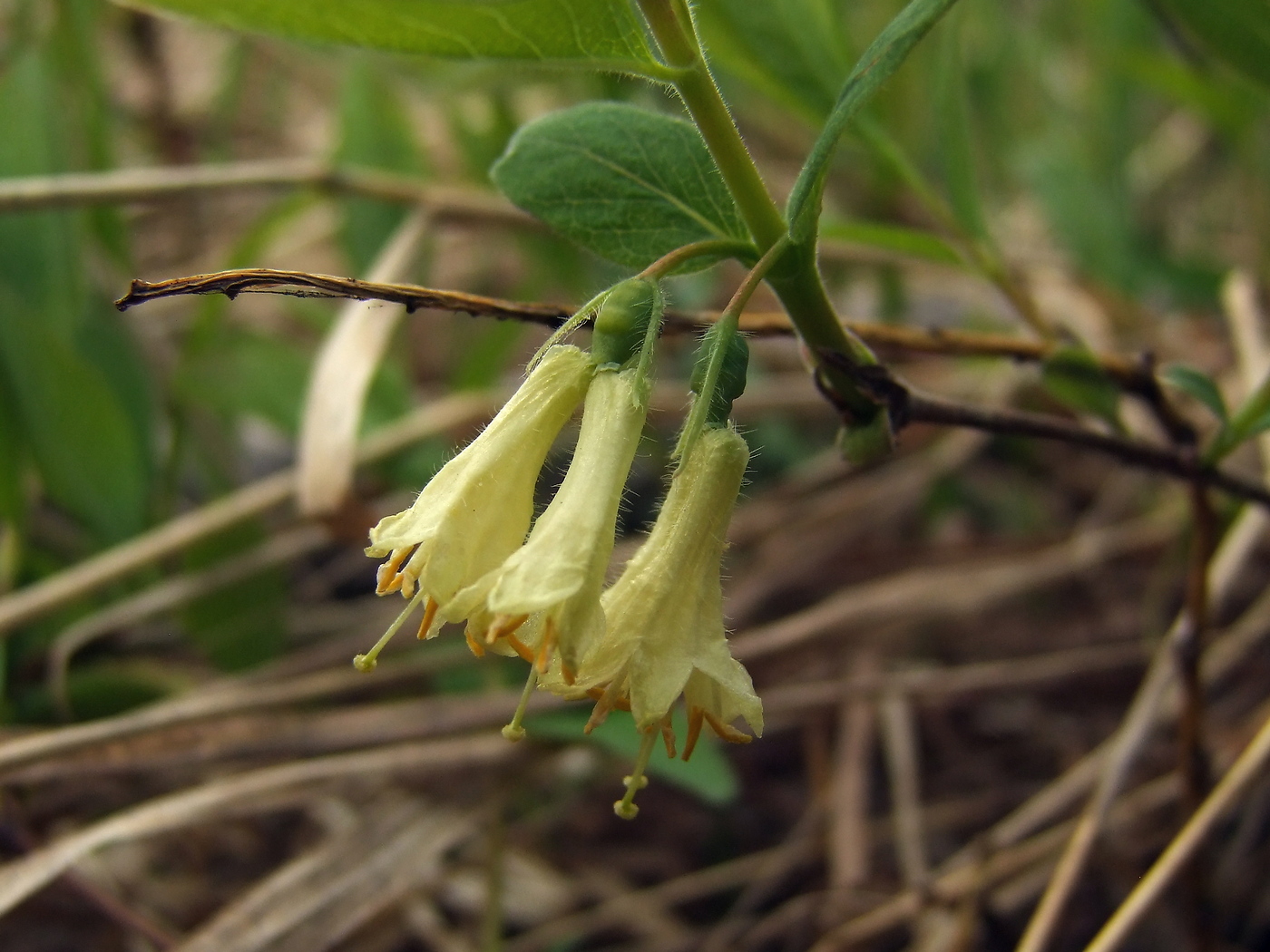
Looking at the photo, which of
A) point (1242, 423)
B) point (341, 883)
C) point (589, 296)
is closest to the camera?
point (1242, 423)

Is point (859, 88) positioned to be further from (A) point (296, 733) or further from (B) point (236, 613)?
(B) point (236, 613)

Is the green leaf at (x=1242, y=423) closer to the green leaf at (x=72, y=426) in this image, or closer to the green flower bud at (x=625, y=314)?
the green flower bud at (x=625, y=314)

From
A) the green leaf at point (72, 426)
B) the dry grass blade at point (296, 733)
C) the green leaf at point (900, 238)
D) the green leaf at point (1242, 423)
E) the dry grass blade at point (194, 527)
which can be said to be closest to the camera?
the green leaf at point (1242, 423)

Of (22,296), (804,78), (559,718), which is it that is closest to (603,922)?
(559,718)

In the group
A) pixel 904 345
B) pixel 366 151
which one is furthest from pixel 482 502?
pixel 366 151

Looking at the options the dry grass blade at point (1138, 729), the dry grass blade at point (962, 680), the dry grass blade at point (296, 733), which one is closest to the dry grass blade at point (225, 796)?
the dry grass blade at point (296, 733)

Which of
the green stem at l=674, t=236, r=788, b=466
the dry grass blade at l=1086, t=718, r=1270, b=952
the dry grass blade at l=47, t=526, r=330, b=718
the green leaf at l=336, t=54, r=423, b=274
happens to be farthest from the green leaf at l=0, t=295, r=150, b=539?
the dry grass blade at l=1086, t=718, r=1270, b=952

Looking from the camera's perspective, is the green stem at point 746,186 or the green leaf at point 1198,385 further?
the green leaf at point 1198,385

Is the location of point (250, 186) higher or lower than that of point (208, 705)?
higher
